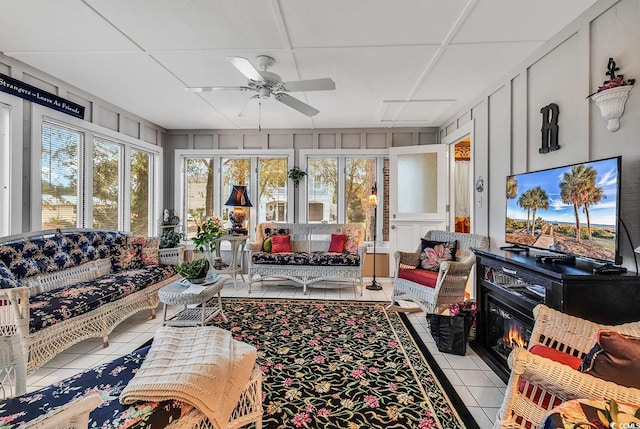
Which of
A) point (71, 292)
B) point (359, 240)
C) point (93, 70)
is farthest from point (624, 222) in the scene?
point (93, 70)

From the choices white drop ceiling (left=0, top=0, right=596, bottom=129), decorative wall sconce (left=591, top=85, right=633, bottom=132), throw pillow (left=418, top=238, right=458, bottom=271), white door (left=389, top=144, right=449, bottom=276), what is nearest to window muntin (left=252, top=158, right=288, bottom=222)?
white drop ceiling (left=0, top=0, right=596, bottom=129)

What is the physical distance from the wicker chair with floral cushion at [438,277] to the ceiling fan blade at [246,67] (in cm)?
243

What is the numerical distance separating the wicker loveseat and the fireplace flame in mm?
3222

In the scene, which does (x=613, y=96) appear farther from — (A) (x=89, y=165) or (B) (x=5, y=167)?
(A) (x=89, y=165)

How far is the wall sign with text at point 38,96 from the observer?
2.77 meters

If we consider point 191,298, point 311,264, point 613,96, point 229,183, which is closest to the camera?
point 613,96

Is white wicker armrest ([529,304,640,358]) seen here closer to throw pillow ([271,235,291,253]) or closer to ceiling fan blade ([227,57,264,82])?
ceiling fan blade ([227,57,264,82])

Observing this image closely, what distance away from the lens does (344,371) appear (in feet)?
7.22

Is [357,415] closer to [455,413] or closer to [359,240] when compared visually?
[455,413]

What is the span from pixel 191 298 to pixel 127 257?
4.79 feet

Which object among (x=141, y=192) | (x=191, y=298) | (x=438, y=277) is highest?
(x=141, y=192)

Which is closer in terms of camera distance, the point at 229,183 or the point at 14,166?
the point at 14,166

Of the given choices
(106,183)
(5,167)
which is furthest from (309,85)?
(106,183)

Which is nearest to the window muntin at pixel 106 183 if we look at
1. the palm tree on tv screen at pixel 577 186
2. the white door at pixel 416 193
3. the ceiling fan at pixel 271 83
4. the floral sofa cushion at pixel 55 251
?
the floral sofa cushion at pixel 55 251
